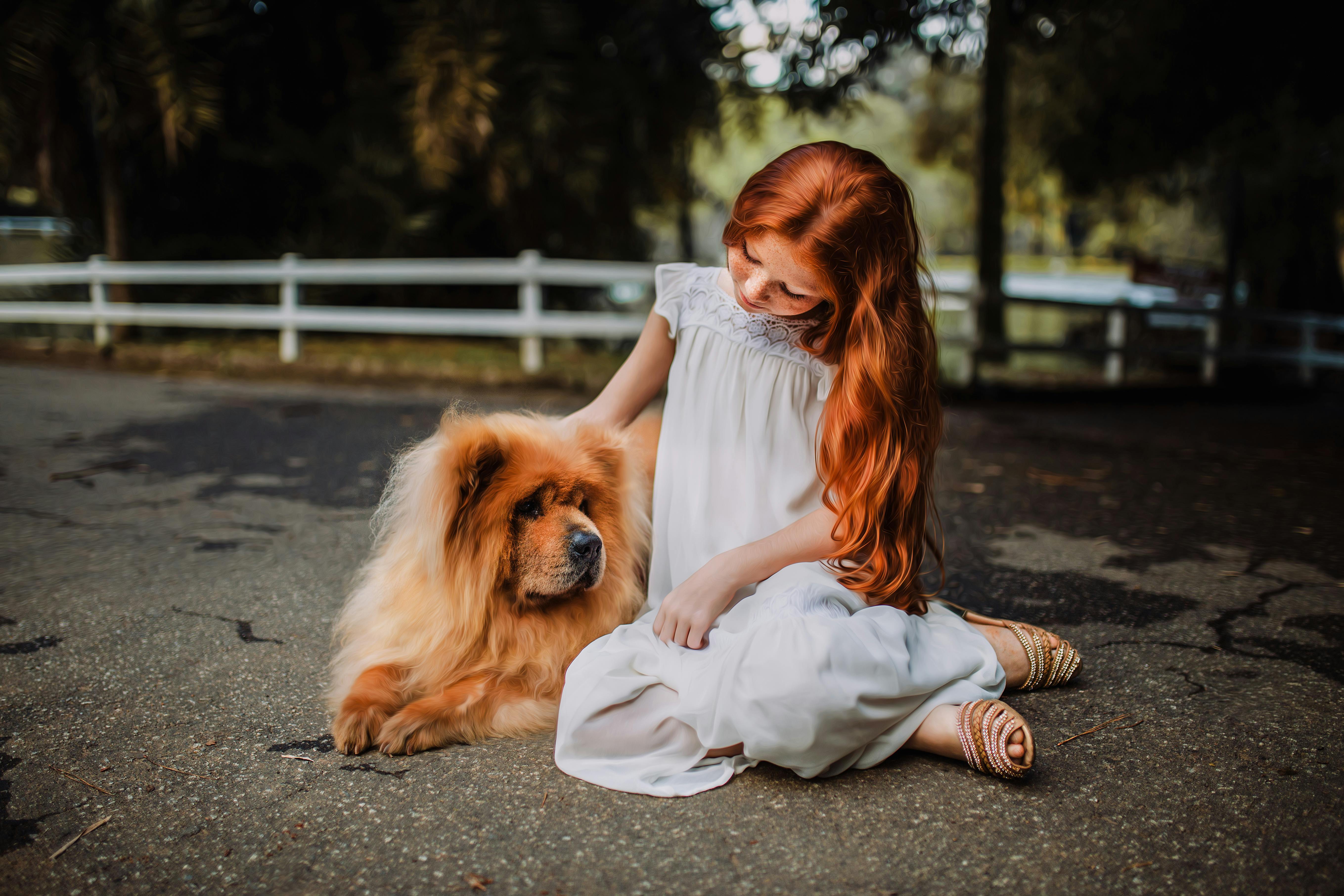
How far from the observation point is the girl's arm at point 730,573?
1.96 metres

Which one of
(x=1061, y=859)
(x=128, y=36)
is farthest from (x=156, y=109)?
(x=1061, y=859)

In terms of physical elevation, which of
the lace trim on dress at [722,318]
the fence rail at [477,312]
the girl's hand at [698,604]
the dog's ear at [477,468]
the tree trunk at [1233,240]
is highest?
the tree trunk at [1233,240]

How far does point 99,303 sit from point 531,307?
5.88 metres

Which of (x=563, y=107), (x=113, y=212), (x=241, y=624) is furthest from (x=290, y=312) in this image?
(x=241, y=624)

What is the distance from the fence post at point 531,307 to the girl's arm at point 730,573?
688cm

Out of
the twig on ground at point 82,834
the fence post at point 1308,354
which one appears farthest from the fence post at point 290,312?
the fence post at point 1308,354

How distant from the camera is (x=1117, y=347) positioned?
1031 centimetres

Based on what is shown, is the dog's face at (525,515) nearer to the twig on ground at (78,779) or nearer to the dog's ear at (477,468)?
the dog's ear at (477,468)

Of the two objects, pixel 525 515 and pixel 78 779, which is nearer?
pixel 78 779

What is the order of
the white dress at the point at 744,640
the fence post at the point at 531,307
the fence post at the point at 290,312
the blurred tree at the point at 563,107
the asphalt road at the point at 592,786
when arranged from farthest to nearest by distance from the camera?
1. the fence post at the point at 290,312
2. the fence post at the point at 531,307
3. the blurred tree at the point at 563,107
4. the white dress at the point at 744,640
5. the asphalt road at the point at 592,786

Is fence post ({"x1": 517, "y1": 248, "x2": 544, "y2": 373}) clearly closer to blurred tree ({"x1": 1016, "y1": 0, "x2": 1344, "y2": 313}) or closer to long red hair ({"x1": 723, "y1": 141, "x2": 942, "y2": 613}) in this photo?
blurred tree ({"x1": 1016, "y1": 0, "x2": 1344, "y2": 313})

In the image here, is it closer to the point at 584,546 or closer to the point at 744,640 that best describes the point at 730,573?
the point at 744,640

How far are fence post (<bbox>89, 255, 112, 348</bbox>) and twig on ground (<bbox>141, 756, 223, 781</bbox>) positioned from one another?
33.4ft

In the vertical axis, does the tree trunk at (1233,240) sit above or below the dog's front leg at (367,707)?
above
